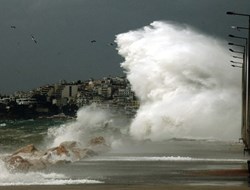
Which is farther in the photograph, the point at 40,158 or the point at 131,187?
the point at 40,158

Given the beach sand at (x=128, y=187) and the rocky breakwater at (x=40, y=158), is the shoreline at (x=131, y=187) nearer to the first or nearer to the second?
the beach sand at (x=128, y=187)

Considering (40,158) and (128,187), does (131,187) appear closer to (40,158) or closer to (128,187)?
(128,187)

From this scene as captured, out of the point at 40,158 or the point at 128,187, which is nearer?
the point at 128,187

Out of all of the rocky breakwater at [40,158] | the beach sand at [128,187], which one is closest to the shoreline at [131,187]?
the beach sand at [128,187]

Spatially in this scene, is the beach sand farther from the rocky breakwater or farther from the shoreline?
the rocky breakwater

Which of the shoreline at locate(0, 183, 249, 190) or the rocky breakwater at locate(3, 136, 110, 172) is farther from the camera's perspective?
the rocky breakwater at locate(3, 136, 110, 172)

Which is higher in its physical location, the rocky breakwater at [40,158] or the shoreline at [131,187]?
the shoreline at [131,187]

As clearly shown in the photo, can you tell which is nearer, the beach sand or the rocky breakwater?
the beach sand

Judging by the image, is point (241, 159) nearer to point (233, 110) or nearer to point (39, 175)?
point (39, 175)

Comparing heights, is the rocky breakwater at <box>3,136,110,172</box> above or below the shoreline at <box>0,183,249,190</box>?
below

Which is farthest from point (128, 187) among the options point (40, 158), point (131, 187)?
point (40, 158)

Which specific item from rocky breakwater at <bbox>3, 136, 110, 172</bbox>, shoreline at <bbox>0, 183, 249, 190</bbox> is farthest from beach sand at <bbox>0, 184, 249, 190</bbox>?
rocky breakwater at <bbox>3, 136, 110, 172</bbox>

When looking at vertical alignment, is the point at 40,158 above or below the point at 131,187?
below
